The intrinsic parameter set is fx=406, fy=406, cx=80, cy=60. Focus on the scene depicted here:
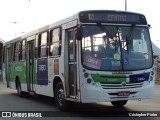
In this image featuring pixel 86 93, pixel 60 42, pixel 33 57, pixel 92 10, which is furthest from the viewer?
pixel 33 57

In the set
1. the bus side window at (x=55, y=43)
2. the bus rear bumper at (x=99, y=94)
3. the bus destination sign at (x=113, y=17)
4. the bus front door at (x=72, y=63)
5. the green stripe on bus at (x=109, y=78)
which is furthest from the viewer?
the bus side window at (x=55, y=43)

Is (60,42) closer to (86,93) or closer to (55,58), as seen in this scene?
(55,58)

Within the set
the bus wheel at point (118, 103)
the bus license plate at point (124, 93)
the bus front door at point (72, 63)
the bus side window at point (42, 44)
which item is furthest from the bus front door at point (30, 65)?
the bus license plate at point (124, 93)

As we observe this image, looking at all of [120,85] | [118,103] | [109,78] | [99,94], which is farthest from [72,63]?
[118,103]

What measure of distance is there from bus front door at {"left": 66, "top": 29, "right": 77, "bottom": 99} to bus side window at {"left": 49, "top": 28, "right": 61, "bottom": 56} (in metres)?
0.80

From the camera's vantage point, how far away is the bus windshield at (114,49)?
11680mm

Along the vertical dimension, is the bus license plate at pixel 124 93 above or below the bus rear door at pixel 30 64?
below

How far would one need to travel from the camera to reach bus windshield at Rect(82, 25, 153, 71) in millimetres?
11680

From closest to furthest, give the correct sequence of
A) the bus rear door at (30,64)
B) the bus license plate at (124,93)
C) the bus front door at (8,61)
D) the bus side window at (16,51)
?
the bus license plate at (124,93)
the bus rear door at (30,64)
the bus side window at (16,51)
the bus front door at (8,61)

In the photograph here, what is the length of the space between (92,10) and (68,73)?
2081 mm

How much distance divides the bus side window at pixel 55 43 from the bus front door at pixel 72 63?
0.80 m

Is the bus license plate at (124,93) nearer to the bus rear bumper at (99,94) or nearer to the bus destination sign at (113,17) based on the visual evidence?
the bus rear bumper at (99,94)

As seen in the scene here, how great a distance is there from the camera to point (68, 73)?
495 inches

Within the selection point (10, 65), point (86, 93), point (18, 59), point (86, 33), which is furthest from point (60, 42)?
point (10, 65)
